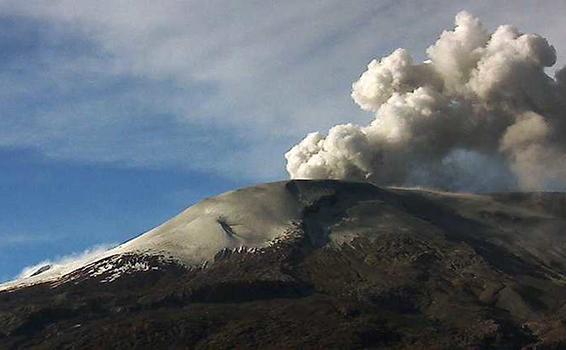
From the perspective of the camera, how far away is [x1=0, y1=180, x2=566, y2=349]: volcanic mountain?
13662 cm

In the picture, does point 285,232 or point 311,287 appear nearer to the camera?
point 311,287

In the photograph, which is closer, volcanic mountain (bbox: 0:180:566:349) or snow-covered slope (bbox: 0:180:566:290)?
volcanic mountain (bbox: 0:180:566:349)

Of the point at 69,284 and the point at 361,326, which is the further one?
the point at 69,284

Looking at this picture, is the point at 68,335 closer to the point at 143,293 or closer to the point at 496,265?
the point at 143,293

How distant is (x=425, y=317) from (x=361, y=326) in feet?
46.6

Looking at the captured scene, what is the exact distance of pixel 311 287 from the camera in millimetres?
161500

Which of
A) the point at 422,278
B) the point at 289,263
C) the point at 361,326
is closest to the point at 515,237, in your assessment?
the point at 422,278

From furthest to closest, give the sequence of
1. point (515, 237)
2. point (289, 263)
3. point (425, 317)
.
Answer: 1. point (515, 237)
2. point (289, 263)
3. point (425, 317)

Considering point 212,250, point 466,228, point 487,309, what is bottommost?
point 487,309

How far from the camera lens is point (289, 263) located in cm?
17125

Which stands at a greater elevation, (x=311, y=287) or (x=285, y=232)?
(x=285, y=232)

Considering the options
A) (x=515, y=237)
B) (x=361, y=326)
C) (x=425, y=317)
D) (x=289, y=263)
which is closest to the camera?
(x=361, y=326)

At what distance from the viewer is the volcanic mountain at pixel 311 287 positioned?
136625 mm

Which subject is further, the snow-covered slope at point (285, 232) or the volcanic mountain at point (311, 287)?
the snow-covered slope at point (285, 232)
